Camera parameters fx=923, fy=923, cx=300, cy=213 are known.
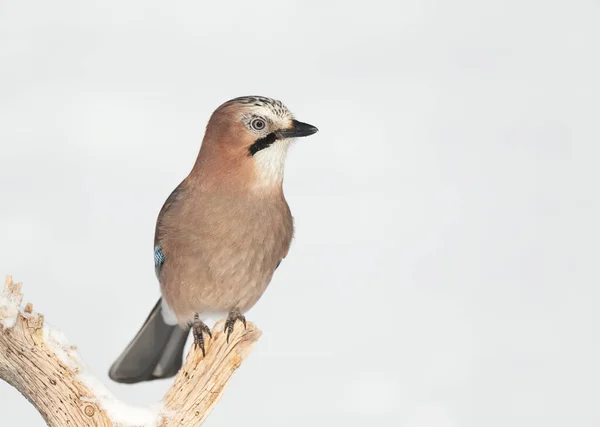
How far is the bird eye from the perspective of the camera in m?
6.21

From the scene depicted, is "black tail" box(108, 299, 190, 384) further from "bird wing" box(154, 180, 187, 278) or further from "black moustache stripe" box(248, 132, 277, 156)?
"black moustache stripe" box(248, 132, 277, 156)

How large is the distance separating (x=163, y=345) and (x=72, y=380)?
5.05 ft

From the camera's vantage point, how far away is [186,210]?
6438 millimetres

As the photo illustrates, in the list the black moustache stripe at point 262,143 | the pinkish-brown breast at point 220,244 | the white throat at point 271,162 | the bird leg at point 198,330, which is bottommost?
the bird leg at point 198,330

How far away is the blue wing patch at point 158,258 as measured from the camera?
6664 millimetres

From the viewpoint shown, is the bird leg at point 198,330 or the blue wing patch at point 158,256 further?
the blue wing patch at point 158,256

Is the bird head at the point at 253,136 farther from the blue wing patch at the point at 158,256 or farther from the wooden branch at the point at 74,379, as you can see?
the wooden branch at the point at 74,379

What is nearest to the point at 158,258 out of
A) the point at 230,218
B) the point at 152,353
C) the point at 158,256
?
the point at 158,256

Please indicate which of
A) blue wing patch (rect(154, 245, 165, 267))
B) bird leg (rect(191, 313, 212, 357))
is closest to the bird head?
blue wing patch (rect(154, 245, 165, 267))

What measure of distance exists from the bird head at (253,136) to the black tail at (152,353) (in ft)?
5.18

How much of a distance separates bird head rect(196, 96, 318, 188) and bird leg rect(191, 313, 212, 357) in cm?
109

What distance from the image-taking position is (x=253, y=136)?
245 inches

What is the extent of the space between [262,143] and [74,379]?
1961 mm

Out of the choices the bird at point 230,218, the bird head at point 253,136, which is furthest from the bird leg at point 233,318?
the bird head at point 253,136
